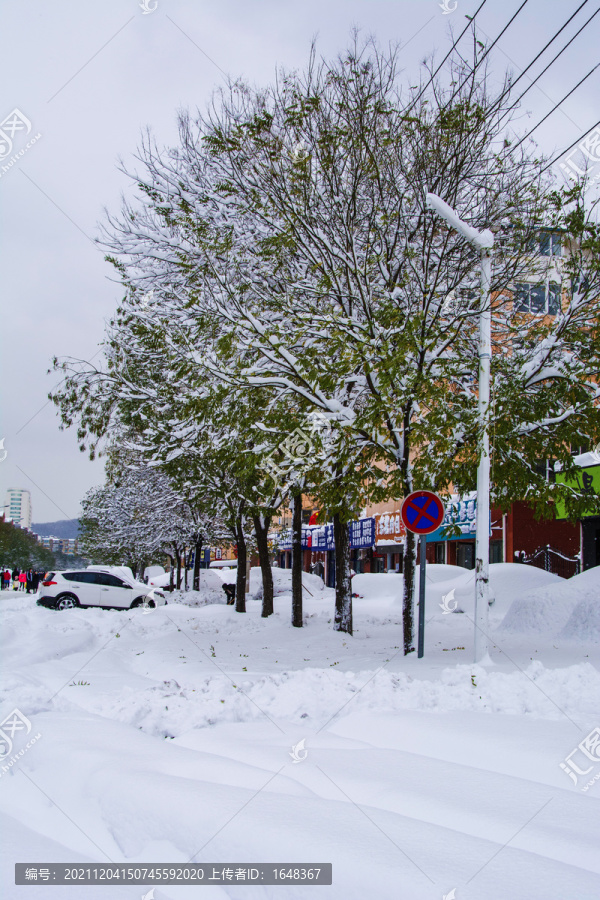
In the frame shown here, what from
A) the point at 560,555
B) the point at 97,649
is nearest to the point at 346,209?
the point at 97,649

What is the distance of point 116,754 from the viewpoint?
4.96 m

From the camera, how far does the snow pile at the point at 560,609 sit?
1227 cm

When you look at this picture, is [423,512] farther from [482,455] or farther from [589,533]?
[589,533]

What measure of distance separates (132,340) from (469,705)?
12.4 m

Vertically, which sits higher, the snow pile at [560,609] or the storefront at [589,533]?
the storefront at [589,533]

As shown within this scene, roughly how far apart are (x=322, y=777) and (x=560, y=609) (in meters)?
10.2

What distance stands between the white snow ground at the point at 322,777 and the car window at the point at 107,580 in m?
16.3

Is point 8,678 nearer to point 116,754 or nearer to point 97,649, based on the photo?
point 116,754

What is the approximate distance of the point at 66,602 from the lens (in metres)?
24.6

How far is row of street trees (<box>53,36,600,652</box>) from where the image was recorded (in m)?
10.4

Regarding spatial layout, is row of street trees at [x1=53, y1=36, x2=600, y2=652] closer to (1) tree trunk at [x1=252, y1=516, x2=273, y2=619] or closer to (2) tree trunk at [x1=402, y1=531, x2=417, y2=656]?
(2) tree trunk at [x1=402, y1=531, x2=417, y2=656]

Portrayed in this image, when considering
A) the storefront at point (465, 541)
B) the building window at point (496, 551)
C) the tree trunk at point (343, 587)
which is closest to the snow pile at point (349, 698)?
the tree trunk at point (343, 587)

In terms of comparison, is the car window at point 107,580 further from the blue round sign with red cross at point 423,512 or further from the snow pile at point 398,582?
the blue round sign with red cross at point 423,512

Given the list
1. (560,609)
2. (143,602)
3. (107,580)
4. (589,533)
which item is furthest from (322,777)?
(143,602)
